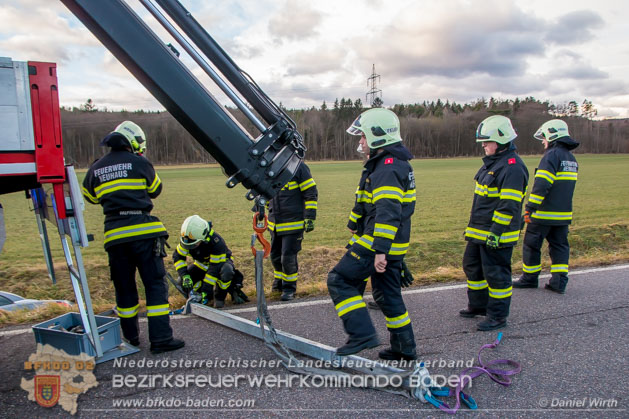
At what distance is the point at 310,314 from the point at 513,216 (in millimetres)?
2532

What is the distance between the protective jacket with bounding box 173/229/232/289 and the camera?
17.7 ft

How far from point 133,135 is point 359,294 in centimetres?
275

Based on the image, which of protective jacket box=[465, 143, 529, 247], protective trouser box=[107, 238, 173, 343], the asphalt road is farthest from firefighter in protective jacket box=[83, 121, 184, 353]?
protective jacket box=[465, 143, 529, 247]

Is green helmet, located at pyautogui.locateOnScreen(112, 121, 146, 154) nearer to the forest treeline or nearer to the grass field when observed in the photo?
the grass field

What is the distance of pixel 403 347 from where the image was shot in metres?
3.81

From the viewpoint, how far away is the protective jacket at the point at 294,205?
5977mm

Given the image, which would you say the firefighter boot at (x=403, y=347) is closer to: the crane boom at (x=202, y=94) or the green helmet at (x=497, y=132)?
the crane boom at (x=202, y=94)

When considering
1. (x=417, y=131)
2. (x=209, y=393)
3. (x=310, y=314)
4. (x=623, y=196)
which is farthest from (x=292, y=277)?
(x=417, y=131)

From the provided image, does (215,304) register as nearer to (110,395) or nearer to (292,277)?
(292,277)

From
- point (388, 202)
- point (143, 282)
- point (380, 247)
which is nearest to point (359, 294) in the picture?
point (380, 247)

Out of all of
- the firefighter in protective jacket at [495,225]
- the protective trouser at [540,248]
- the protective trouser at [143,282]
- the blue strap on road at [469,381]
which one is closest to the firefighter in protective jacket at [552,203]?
the protective trouser at [540,248]

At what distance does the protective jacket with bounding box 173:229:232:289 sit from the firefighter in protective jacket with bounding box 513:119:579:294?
13.4 feet

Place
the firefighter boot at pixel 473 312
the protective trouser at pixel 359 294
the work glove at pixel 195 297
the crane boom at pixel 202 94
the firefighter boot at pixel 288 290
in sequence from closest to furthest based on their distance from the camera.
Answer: the crane boom at pixel 202 94 < the protective trouser at pixel 359 294 < the firefighter boot at pixel 473 312 < the work glove at pixel 195 297 < the firefighter boot at pixel 288 290

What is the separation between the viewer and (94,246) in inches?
457
